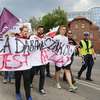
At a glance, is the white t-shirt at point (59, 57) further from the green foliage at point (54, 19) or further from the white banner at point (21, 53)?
the green foliage at point (54, 19)

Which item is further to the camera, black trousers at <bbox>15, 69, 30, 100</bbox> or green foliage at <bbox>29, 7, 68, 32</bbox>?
green foliage at <bbox>29, 7, 68, 32</bbox>

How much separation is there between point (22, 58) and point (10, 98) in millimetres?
959

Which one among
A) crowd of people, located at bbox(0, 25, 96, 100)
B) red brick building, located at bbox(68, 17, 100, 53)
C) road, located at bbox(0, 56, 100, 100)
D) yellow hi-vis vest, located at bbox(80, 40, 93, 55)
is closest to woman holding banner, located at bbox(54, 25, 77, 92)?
crowd of people, located at bbox(0, 25, 96, 100)

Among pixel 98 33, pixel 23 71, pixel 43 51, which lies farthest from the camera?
pixel 98 33

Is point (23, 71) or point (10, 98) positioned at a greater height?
point (23, 71)

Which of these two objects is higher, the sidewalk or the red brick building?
the red brick building

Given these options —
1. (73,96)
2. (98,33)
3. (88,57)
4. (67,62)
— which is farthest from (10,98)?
(98,33)

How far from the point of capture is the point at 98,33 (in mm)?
124875

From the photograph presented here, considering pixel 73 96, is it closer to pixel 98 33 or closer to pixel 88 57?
pixel 88 57

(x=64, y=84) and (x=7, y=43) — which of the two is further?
(x=64, y=84)

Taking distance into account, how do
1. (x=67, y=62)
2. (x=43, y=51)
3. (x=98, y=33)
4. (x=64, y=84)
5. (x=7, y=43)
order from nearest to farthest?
(x=7, y=43), (x=43, y=51), (x=67, y=62), (x=64, y=84), (x=98, y=33)

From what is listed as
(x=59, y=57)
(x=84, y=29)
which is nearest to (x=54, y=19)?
(x=84, y=29)

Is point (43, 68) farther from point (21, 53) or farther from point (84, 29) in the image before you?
point (84, 29)

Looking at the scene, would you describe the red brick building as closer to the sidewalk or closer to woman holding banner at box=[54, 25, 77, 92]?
woman holding banner at box=[54, 25, 77, 92]
